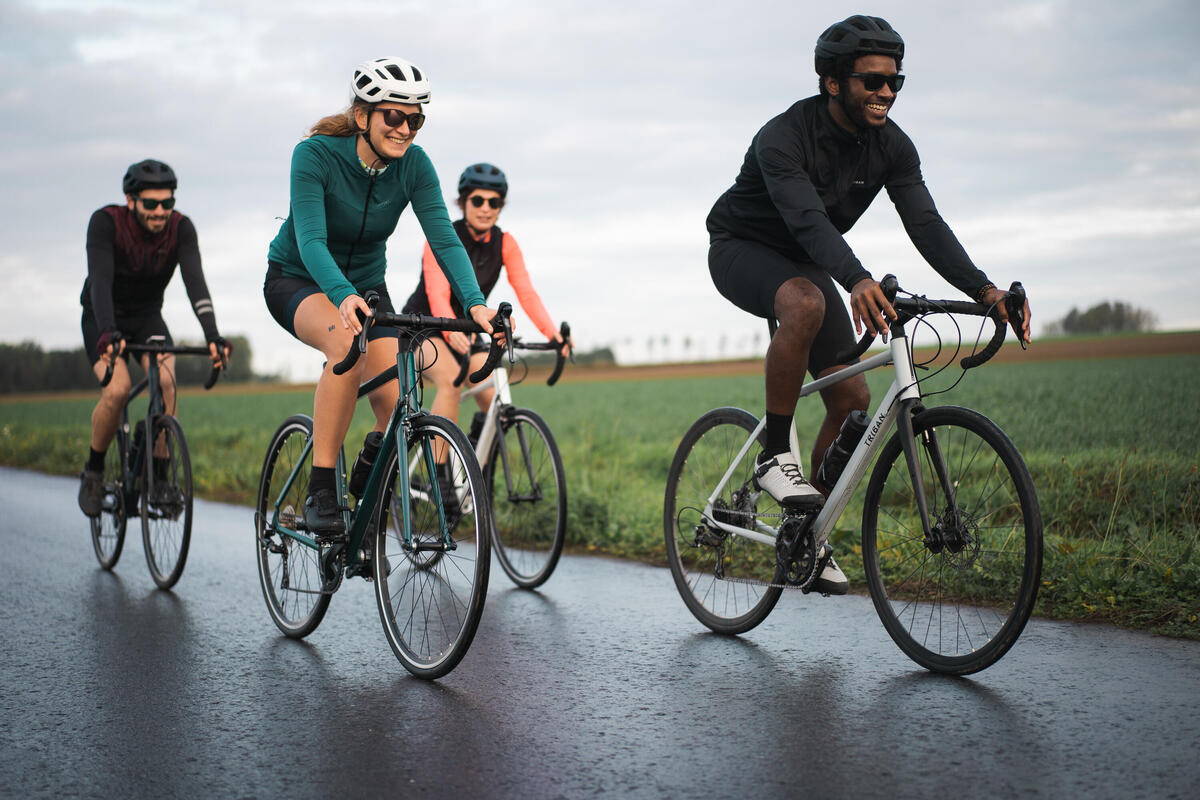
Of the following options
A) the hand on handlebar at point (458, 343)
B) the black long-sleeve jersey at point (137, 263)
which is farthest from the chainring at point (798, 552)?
the black long-sleeve jersey at point (137, 263)

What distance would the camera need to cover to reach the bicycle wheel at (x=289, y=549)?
18.2 feet

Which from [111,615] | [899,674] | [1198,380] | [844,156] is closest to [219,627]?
[111,615]

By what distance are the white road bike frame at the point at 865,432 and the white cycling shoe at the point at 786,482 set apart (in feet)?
0.21

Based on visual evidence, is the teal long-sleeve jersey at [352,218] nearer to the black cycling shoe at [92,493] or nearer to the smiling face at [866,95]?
the smiling face at [866,95]

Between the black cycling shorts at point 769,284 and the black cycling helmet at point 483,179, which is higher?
the black cycling helmet at point 483,179

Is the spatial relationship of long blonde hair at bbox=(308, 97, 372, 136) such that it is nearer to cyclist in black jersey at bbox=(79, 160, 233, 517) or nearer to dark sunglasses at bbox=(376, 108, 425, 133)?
dark sunglasses at bbox=(376, 108, 425, 133)

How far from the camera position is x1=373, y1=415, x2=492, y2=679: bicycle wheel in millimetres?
4457

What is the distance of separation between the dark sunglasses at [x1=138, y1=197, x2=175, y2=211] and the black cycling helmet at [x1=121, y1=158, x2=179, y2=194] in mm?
67

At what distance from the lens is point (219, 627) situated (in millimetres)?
5875

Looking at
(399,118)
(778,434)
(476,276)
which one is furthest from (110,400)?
(778,434)

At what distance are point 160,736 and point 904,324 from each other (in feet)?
10.0

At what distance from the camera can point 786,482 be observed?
495 centimetres

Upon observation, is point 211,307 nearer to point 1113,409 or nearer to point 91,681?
point 91,681

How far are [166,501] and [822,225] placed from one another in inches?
178
